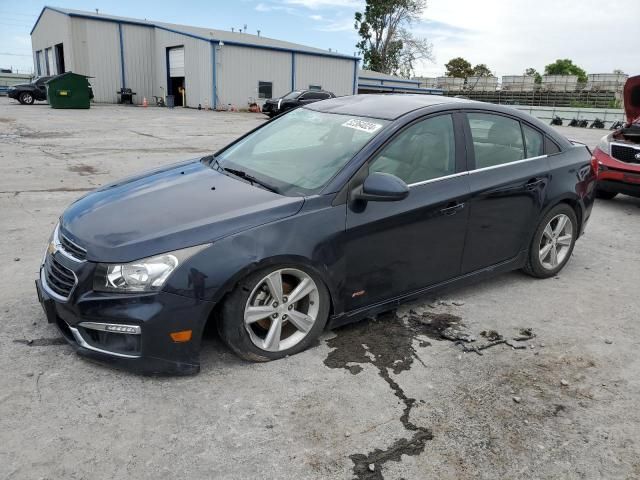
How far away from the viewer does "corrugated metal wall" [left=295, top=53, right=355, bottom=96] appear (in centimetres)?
3631

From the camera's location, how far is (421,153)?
12.2 ft

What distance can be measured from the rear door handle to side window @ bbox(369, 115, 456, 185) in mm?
801

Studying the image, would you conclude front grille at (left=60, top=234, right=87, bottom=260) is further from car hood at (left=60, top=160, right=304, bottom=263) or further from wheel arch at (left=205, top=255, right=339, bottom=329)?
wheel arch at (left=205, top=255, right=339, bottom=329)

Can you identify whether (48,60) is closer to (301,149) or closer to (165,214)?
(301,149)

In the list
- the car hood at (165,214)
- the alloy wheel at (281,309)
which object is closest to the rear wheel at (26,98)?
the car hood at (165,214)

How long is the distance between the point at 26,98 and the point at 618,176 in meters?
30.7

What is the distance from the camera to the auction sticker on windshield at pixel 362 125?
362cm

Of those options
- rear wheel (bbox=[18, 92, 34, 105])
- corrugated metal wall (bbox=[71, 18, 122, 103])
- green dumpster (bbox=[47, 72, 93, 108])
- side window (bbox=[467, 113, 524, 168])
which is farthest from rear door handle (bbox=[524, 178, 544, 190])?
corrugated metal wall (bbox=[71, 18, 122, 103])

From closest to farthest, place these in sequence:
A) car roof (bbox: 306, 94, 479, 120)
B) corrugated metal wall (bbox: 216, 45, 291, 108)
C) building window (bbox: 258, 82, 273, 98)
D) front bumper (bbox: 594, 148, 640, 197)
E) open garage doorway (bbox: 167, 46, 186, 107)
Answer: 1. car roof (bbox: 306, 94, 479, 120)
2. front bumper (bbox: 594, 148, 640, 197)
3. corrugated metal wall (bbox: 216, 45, 291, 108)
4. building window (bbox: 258, 82, 273, 98)
5. open garage doorway (bbox: 167, 46, 186, 107)

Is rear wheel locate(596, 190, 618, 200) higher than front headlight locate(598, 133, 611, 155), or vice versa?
front headlight locate(598, 133, 611, 155)

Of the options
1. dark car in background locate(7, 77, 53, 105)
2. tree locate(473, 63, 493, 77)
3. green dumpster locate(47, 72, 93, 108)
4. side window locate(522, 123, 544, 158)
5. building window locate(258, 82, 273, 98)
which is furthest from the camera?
tree locate(473, 63, 493, 77)

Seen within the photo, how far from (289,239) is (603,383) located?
80.0 inches

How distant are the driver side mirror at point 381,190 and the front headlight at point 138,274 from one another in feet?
3.85

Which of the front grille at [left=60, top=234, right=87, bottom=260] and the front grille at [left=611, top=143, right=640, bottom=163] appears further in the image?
the front grille at [left=611, top=143, right=640, bottom=163]
